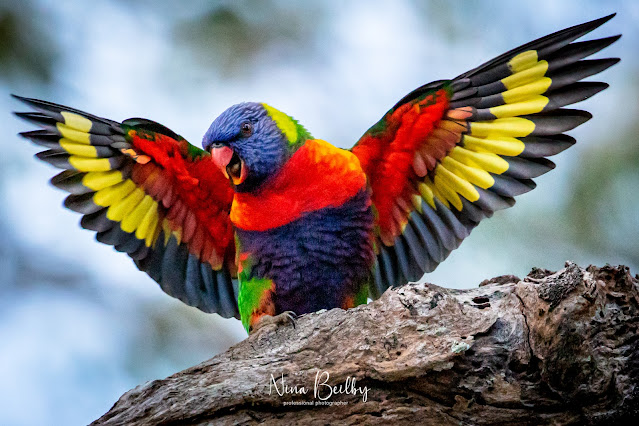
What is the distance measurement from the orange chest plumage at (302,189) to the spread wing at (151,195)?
1.06 feet

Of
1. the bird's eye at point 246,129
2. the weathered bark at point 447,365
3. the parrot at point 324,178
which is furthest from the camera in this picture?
the bird's eye at point 246,129

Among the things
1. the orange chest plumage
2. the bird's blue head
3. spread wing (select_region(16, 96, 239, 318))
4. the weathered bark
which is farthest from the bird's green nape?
the weathered bark

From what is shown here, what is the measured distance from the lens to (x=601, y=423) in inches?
80.0

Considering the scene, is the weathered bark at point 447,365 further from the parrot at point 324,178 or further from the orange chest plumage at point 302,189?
the orange chest plumage at point 302,189

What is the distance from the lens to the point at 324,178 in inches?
136

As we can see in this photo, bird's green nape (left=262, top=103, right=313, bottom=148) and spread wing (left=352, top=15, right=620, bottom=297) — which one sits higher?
bird's green nape (left=262, top=103, right=313, bottom=148)

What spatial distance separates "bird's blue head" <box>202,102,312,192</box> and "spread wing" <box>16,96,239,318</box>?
0.13 m

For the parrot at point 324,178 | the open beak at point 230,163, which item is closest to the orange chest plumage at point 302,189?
the parrot at point 324,178

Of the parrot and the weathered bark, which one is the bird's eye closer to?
the parrot

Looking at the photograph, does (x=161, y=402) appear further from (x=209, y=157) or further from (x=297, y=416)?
(x=209, y=157)

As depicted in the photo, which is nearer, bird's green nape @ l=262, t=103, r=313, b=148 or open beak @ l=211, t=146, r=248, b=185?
open beak @ l=211, t=146, r=248, b=185

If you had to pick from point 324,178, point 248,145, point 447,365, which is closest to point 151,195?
point 248,145

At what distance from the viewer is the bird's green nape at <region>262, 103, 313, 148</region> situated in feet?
12.0

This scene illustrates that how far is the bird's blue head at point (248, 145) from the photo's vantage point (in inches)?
139
